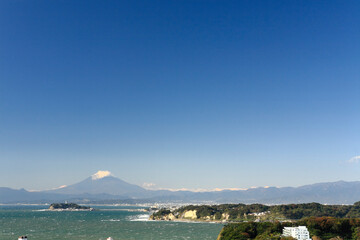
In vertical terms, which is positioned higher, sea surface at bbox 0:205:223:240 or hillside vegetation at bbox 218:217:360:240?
hillside vegetation at bbox 218:217:360:240

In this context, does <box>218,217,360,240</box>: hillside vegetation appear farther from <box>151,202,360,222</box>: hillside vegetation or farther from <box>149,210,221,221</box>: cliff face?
<box>149,210,221,221</box>: cliff face

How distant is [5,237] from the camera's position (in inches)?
2852

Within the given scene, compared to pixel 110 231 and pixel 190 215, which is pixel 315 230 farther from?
pixel 190 215

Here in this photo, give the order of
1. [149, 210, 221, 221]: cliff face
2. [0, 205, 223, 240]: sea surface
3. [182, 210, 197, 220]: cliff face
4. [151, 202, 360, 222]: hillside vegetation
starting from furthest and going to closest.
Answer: [182, 210, 197, 220]: cliff face, [149, 210, 221, 221]: cliff face, [151, 202, 360, 222]: hillside vegetation, [0, 205, 223, 240]: sea surface

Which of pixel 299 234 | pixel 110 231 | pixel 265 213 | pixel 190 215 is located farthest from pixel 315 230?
pixel 190 215

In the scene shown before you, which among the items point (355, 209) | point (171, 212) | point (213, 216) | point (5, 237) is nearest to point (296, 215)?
point (355, 209)

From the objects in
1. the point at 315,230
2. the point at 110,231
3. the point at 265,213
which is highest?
the point at 315,230

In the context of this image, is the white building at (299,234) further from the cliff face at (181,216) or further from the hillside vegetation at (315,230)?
the cliff face at (181,216)

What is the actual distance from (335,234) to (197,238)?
3057cm

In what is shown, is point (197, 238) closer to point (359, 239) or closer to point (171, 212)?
point (359, 239)

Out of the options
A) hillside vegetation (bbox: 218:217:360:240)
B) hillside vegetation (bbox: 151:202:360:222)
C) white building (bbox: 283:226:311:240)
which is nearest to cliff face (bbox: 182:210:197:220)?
hillside vegetation (bbox: 151:202:360:222)

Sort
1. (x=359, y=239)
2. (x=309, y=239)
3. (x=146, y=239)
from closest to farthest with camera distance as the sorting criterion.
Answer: (x=309, y=239) → (x=359, y=239) → (x=146, y=239)

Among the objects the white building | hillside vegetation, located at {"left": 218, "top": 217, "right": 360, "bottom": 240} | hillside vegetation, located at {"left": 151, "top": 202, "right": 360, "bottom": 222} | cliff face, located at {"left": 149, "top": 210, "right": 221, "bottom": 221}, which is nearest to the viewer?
the white building

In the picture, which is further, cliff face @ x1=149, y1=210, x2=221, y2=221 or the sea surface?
cliff face @ x1=149, y1=210, x2=221, y2=221
